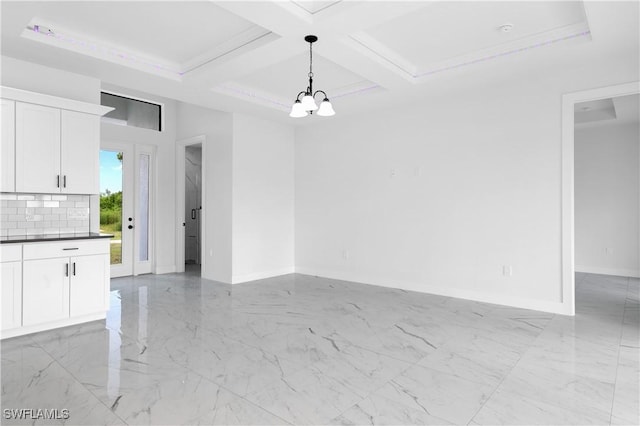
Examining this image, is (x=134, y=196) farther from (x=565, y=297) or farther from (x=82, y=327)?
(x=565, y=297)

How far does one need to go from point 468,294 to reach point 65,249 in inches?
182

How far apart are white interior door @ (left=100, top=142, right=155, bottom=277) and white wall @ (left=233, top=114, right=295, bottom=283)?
1794 millimetres

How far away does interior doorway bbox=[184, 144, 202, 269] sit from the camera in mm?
8219

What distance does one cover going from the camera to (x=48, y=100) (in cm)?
382

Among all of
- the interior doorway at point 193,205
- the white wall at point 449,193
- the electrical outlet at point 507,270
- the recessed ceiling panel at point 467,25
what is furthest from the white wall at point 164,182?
the electrical outlet at point 507,270

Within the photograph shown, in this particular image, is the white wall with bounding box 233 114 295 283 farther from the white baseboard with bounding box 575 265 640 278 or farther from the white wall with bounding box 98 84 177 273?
the white baseboard with bounding box 575 265 640 278

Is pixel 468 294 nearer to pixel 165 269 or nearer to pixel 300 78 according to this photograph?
pixel 300 78

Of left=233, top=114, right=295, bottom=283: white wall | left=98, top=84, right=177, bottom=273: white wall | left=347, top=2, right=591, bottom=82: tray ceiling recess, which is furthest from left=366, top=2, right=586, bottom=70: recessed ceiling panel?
left=98, top=84, right=177, bottom=273: white wall

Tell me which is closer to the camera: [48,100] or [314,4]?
[314,4]

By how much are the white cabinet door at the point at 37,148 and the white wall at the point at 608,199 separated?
8.04m

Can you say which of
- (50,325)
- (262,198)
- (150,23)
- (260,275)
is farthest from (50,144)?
(260,275)

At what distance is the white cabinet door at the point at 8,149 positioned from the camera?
358 centimetres

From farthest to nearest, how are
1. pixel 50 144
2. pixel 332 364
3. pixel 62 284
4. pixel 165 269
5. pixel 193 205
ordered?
pixel 193 205 < pixel 165 269 < pixel 50 144 < pixel 62 284 < pixel 332 364

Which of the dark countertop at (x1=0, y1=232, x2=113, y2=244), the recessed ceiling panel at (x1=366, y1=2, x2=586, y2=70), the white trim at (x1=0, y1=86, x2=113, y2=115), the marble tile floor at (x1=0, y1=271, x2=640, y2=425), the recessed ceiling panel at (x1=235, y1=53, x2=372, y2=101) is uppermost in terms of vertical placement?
the recessed ceiling panel at (x1=235, y1=53, x2=372, y2=101)
